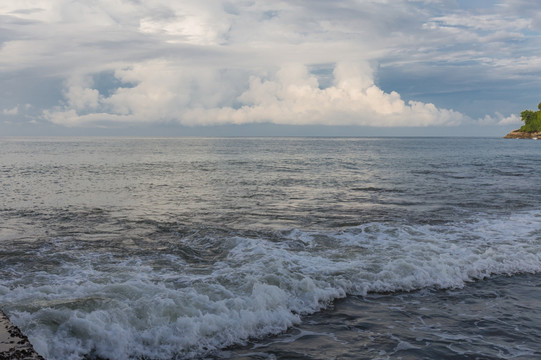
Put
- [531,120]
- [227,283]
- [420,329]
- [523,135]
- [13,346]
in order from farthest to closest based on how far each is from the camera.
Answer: [523,135] < [531,120] < [227,283] < [420,329] < [13,346]

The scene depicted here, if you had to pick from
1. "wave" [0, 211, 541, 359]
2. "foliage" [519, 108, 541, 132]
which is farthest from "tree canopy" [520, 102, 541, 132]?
"wave" [0, 211, 541, 359]

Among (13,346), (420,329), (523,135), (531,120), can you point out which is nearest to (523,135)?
(523,135)

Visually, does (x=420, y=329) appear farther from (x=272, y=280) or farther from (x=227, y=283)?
(x=227, y=283)

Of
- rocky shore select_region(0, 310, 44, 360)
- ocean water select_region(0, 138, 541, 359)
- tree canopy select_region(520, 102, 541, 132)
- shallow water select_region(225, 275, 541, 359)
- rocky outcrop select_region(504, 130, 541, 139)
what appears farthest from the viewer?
rocky outcrop select_region(504, 130, 541, 139)

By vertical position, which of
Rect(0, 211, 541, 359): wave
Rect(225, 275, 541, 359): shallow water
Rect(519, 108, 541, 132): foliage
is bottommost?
Rect(225, 275, 541, 359): shallow water

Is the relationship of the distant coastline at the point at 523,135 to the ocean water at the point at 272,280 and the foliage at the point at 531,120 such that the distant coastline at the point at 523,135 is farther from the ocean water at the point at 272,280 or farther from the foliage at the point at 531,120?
the ocean water at the point at 272,280

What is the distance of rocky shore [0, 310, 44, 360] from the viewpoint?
12.6 ft

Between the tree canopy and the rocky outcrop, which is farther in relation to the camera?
the rocky outcrop

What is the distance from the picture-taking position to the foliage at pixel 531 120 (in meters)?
166

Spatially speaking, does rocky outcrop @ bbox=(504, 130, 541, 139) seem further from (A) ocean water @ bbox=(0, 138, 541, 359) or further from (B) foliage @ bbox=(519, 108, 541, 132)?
(A) ocean water @ bbox=(0, 138, 541, 359)

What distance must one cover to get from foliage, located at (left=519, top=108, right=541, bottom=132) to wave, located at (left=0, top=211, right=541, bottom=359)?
604 ft

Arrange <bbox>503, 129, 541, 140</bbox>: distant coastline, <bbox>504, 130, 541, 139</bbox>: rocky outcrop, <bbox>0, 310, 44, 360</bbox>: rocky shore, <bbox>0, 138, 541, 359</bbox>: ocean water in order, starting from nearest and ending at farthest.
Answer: <bbox>0, 310, 44, 360</bbox>: rocky shore
<bbox>0, 138, 541, 359</bbox>: ocean water
<bbox>503, 129, 541, 140</bbox>: distant coastline
<bbox>504, 130, 541, 139</bbox>: rocky outcrop

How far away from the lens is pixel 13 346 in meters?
4.03

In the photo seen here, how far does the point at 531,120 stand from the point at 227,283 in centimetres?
19670
